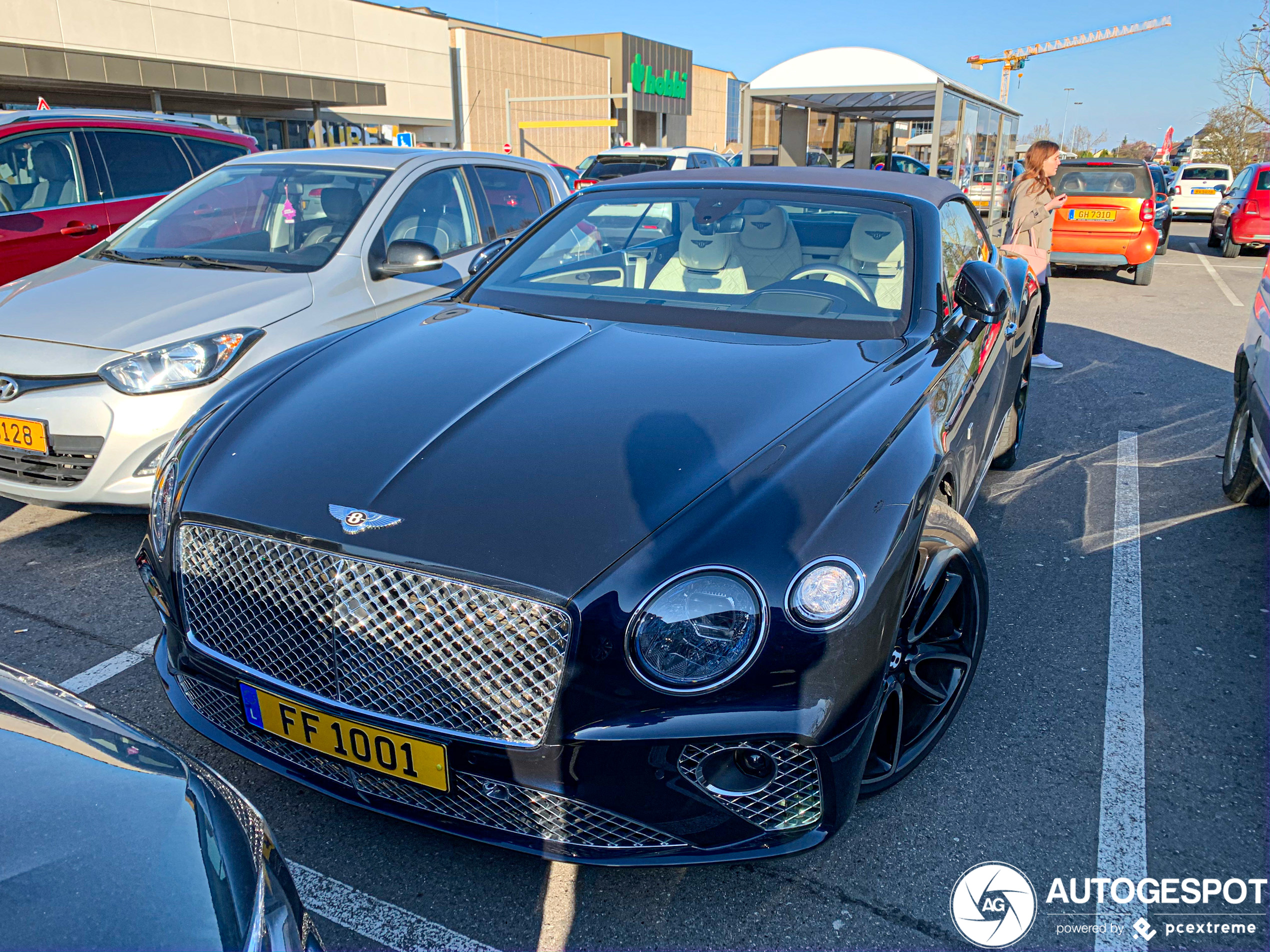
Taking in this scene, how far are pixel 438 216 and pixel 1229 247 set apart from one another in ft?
54.4

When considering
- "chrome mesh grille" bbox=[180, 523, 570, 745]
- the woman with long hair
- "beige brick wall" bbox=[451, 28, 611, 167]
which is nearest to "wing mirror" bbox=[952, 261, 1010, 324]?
"chrome mesh grille" bbox=[180, 523, 570, 745]

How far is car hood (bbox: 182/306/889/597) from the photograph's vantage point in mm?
1908

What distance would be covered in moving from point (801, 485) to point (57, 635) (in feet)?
9.10

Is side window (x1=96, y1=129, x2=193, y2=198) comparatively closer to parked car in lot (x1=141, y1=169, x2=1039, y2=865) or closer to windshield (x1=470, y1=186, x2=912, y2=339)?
windshield (x1=470, y1=186, x2=912, y2=339)

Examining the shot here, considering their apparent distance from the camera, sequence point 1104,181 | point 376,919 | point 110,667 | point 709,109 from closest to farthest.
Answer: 1. point 376,919
2. point 110,667
3. point 1104,181
4. point 709,109

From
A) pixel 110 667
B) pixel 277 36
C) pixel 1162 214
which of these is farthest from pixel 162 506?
pixel 277 36

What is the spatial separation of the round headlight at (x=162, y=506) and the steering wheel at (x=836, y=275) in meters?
2.08

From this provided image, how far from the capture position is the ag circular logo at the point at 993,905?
203 centimetres

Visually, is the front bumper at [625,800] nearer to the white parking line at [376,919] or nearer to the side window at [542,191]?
the white parking line at [376,919]

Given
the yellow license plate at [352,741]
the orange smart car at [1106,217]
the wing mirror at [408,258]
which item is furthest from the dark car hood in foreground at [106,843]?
the orange smart car at [1106,217]

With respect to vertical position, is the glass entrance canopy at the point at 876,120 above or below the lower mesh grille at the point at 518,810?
above

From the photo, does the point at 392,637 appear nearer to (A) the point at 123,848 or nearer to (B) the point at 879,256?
(A) the point at 123,848

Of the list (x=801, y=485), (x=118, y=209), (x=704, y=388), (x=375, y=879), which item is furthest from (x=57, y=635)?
(x=118, y=209)

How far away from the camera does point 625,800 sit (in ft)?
6.01
